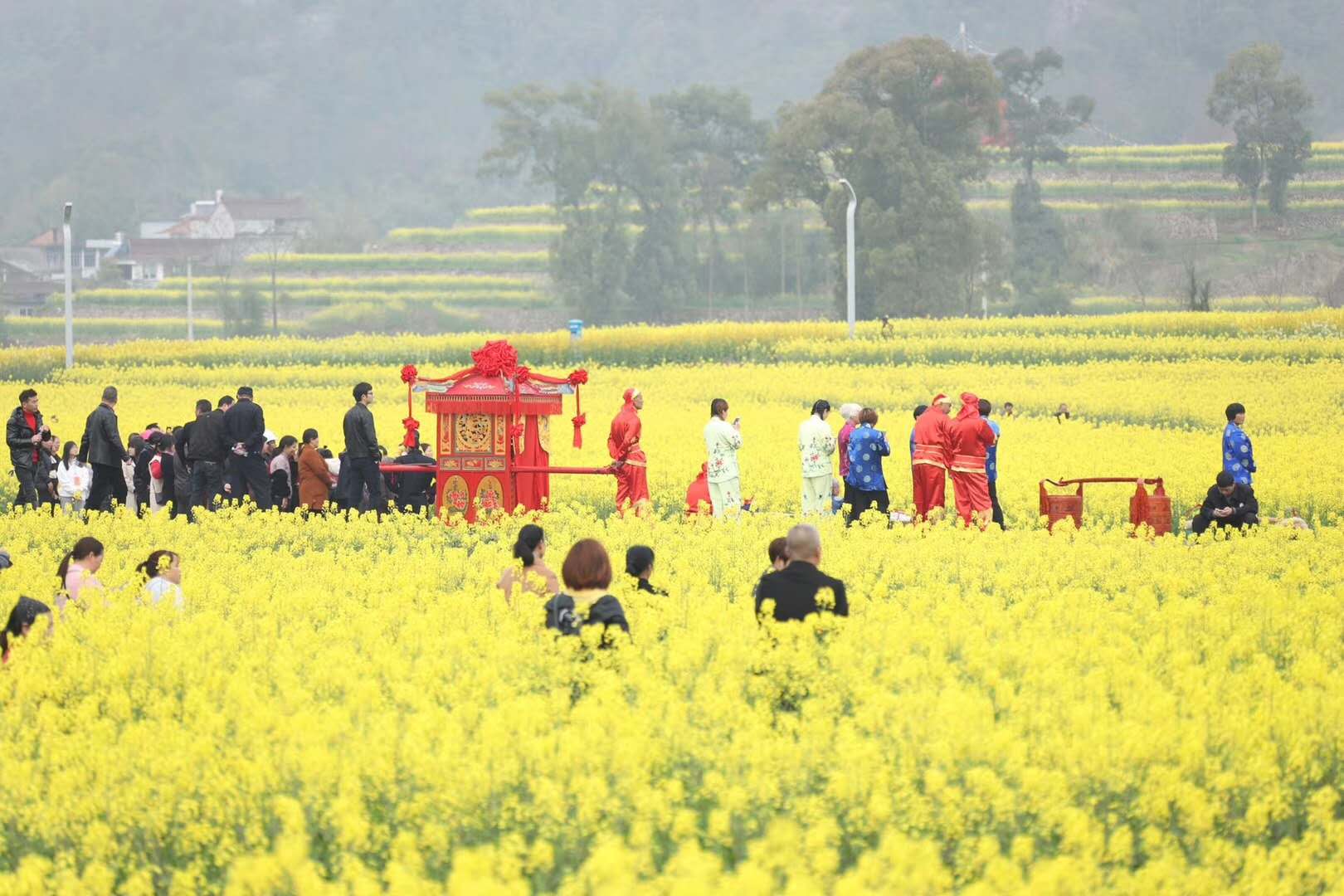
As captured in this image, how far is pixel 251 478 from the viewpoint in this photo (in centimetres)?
2014

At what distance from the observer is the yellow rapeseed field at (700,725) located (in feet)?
24.7

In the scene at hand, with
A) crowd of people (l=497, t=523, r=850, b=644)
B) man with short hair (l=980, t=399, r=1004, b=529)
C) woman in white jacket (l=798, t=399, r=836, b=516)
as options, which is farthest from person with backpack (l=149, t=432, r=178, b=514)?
crowd of people (l=497, t=523, r=850, b=644)

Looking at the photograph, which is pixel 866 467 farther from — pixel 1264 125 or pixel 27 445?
pixel 1264 125

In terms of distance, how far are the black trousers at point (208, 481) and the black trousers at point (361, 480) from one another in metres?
1.41

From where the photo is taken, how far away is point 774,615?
34.4 feet

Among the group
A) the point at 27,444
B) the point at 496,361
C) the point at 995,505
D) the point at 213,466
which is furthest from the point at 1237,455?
the point at 27,444

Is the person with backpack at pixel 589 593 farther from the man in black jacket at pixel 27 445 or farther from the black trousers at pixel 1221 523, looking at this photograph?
the man in black jacket at pixel 27 445

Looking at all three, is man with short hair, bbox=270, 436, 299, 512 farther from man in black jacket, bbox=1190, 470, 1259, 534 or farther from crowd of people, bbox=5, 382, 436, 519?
man in black jacket, bbox=1190, 470, 1259, 534

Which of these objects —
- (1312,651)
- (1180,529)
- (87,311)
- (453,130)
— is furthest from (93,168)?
(1312,651)

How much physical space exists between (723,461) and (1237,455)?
16.1 ft

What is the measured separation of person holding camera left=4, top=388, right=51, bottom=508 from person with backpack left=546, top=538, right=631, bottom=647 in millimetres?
12233

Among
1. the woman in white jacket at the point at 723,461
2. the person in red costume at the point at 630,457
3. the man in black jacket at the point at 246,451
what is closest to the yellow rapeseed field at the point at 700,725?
the woman in white jacket at the point at 723,461

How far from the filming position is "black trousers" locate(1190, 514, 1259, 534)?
1723cm

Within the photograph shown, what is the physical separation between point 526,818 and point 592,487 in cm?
1517
